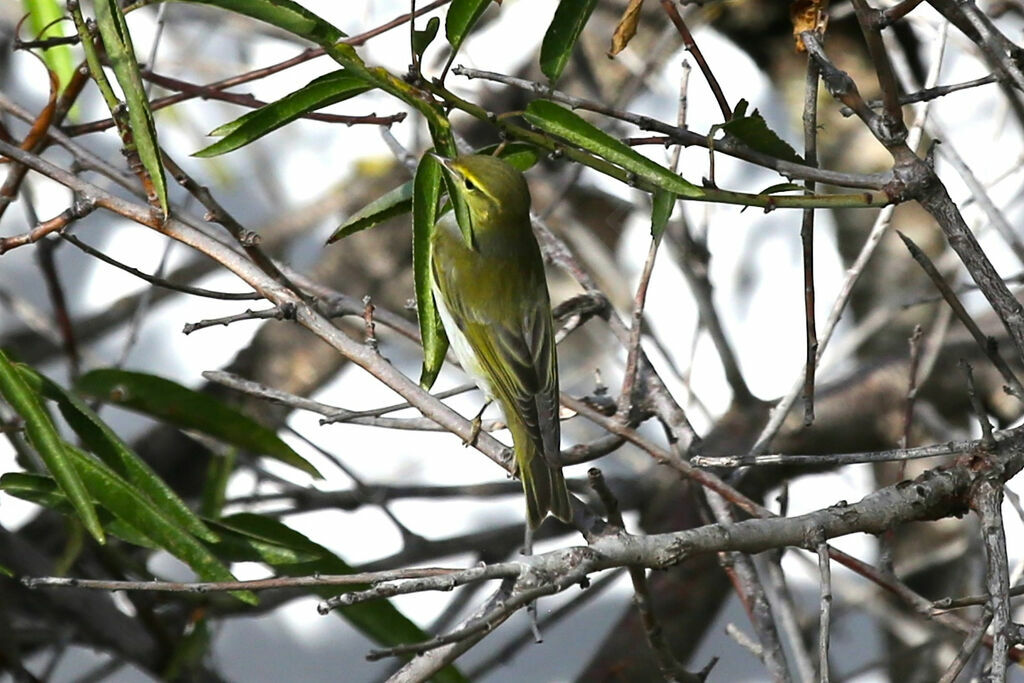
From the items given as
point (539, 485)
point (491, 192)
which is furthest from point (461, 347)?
point (539, 485)

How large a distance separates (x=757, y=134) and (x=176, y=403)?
0.87 meters

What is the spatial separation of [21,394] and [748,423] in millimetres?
1362

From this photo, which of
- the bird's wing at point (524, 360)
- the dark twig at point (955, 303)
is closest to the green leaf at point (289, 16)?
the dark twig at point (955, 303)

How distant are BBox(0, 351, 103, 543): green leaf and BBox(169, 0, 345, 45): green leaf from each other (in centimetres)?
41

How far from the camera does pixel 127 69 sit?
100cm

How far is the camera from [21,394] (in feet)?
3.72

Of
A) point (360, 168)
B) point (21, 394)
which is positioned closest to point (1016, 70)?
point (21, 394)

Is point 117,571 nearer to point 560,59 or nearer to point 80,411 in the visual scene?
point 80,411

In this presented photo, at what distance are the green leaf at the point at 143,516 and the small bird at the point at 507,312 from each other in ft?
1.23

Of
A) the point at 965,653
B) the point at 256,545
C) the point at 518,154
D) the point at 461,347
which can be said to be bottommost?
the point at 965,653

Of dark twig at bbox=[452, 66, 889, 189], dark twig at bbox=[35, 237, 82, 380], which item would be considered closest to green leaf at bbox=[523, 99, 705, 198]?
dark twig at bbox=[452, 66, 889, 189]

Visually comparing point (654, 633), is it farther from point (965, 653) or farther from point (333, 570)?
point (333, 570)

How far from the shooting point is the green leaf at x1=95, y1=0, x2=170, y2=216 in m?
0.99

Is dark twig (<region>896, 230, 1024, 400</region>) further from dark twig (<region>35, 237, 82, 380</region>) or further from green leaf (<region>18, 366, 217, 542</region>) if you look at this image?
dark twig (<region>35, 237, 82, 380</region>)
